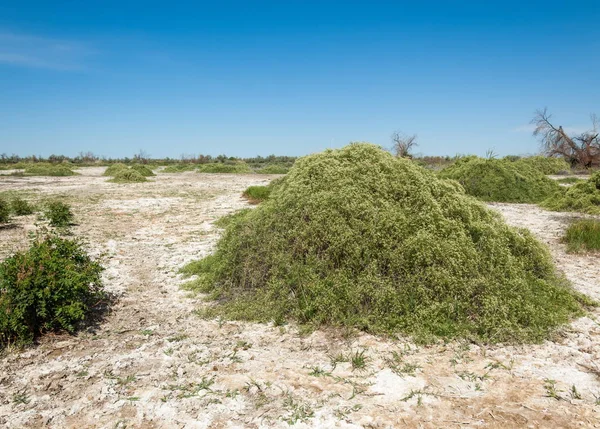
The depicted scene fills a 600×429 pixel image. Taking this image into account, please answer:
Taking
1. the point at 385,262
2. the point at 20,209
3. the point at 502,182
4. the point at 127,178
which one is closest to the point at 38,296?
the point at 385,262

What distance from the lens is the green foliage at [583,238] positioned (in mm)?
7324

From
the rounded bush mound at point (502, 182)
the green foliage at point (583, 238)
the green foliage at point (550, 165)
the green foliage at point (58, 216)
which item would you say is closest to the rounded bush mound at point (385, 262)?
the green foliage at point (583, 238)

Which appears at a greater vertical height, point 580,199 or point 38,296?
point 580,199

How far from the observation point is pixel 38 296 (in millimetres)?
4016

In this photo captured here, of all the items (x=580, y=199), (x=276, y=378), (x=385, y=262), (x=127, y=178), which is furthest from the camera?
(x=127, y=178)

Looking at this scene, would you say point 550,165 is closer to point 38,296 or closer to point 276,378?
point 276,378

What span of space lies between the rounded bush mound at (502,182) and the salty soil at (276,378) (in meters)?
10.9

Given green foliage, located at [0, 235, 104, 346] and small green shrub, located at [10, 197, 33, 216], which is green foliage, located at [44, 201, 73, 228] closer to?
small green shrub, located at [10, 197, 33, 216]

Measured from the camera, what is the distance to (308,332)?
416cm

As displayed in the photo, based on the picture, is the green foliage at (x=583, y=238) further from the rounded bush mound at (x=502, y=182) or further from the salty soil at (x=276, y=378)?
the rounded bush mound at (x=502, y=182)

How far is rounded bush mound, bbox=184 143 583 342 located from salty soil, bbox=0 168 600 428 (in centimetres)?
26

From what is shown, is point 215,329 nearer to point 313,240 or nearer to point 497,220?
point 313,240

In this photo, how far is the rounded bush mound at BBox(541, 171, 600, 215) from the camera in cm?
1170

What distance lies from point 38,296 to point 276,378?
97.9 inches
